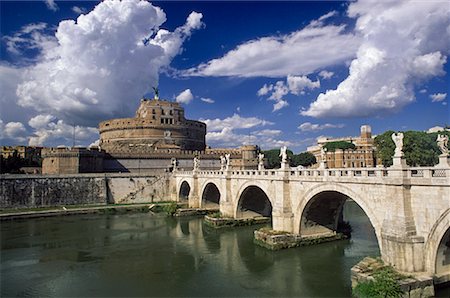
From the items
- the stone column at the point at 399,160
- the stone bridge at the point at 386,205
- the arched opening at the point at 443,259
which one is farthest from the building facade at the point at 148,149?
the arched opening at the point at 443,259

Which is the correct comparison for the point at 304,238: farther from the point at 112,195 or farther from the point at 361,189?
the point at 112,195

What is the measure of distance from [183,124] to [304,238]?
145 ft

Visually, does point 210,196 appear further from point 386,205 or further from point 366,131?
point 366,131

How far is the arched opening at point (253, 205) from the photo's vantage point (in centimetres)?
2737

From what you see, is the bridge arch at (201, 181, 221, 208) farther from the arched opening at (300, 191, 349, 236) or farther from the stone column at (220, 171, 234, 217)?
the arched opening at (300, 191, 349, 236)

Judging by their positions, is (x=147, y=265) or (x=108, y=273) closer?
(x=108, y=273)

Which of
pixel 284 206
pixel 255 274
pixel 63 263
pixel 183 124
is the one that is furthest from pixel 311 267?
pixel 183 124

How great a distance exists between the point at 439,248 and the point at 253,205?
17.4 m

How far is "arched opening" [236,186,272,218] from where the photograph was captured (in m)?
27.4

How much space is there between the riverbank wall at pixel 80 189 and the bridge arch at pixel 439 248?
121 feet

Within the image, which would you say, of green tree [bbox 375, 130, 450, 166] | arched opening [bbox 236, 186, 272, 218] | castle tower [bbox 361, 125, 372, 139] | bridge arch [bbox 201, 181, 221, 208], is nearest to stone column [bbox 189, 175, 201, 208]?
bridge arch [bbox 201, 181, 221, 208]

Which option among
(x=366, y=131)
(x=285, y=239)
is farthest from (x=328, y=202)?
(x=366, y=131)

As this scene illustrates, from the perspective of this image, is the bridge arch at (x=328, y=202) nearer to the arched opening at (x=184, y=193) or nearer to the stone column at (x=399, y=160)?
the stone column at (x=399, y=160)

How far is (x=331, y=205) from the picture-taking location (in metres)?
19.8
